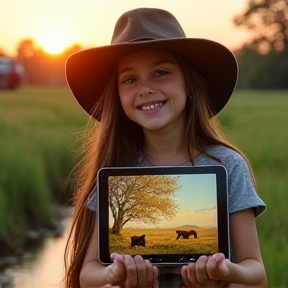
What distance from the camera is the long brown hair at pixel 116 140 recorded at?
241 cm

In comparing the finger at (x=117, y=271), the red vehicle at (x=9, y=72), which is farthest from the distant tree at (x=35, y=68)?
the finger at (x=117, y=271)

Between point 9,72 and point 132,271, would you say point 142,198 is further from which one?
point 9,72

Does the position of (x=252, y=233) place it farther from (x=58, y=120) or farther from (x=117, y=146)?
(x=58, y=120)

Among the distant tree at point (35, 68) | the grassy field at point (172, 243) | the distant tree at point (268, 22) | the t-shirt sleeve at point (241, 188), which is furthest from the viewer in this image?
the distant tree at point (268, 22)

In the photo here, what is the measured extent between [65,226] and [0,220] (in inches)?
42.8

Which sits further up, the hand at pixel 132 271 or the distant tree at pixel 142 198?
the distant tree at pixel 142 198

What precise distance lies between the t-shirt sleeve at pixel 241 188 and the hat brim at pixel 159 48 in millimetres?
308

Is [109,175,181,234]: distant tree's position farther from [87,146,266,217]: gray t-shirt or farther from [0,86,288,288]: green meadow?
[0,86,288,288]: green meadow

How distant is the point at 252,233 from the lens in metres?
2.23

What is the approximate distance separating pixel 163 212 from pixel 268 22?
4433 centimetres

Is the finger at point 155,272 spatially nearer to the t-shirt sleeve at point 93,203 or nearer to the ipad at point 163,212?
the ipad at point 163,212

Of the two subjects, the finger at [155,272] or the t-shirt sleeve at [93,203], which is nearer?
the finger at [155,272]

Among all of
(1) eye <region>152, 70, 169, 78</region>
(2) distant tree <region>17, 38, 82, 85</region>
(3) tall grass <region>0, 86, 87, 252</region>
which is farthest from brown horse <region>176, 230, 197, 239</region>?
(2) distant tree <region>17, 38, 82, 85</region>

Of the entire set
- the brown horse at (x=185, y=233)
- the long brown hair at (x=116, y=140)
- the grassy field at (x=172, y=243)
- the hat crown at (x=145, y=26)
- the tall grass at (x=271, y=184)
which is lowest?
the tall grass at (x=271, y=184)
